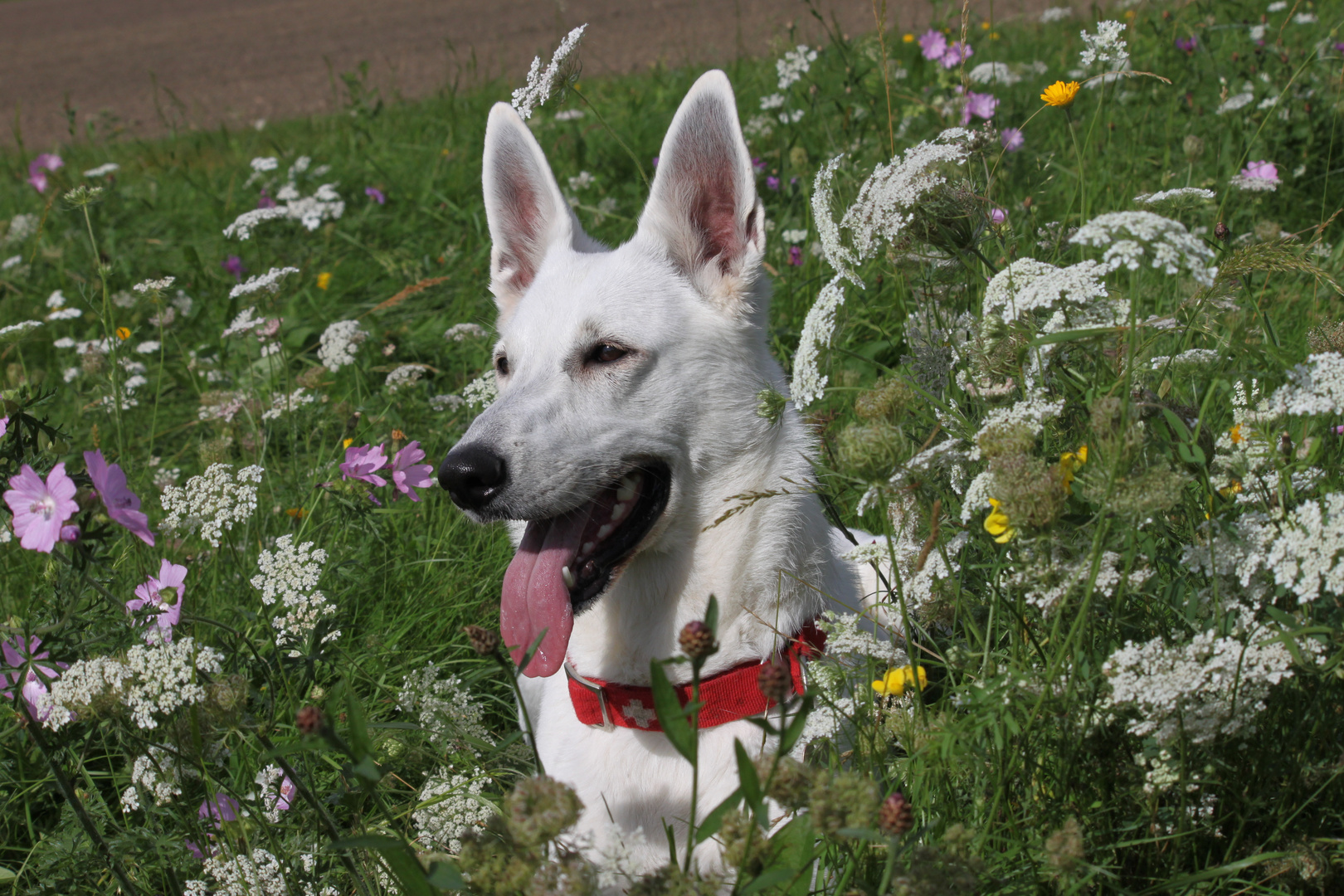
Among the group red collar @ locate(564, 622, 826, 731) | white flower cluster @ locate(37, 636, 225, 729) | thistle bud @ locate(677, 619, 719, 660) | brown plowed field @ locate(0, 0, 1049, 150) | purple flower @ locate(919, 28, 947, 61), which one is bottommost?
thistle bud @ locate(677, 619, 719, 660)

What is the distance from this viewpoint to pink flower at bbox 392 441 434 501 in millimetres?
2635

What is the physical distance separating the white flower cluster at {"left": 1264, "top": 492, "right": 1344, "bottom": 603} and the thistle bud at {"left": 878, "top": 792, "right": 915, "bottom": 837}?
655 mm

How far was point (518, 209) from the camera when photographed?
3117mm

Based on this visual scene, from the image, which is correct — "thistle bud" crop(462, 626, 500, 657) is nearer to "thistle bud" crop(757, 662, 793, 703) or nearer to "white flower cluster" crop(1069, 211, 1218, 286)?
"thistle bud" crop(757, 662, 793, 703)

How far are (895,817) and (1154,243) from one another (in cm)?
83

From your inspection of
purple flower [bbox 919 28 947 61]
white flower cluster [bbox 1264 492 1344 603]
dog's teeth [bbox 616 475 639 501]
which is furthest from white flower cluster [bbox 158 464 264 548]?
purple flower [bbox 919 28 947 61]

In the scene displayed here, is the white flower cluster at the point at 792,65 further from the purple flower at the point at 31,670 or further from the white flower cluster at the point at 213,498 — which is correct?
the purple flower at the point at 31,670

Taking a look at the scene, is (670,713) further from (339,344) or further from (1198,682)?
(339,344)

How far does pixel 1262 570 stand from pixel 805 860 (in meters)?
0.83

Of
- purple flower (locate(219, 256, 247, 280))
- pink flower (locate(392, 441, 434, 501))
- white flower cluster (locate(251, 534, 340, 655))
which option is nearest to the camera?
white flower cluster (locate(251, 534, 340, 655))

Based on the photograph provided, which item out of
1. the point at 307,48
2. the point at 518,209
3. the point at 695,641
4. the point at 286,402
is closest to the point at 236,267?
the point at 286,402

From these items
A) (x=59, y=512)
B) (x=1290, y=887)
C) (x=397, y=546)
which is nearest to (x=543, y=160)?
(x=397, y=546)

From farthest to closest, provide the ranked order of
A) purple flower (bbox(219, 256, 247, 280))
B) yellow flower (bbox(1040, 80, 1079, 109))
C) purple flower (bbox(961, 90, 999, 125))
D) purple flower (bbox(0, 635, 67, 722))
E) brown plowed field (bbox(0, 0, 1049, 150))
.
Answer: brown plowed field (bbox(0, 0, 1049, 150)) → purple flower (bbox(219, 256, 247, 280)) → purple flower (bbox(961, 90, 999, 125)) → yellow flower (bbox(1040, 80, 1079, 109)) → purple flower (bbox(0, 635, 67, 722))

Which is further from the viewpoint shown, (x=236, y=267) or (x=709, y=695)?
(x=236, y=267)
